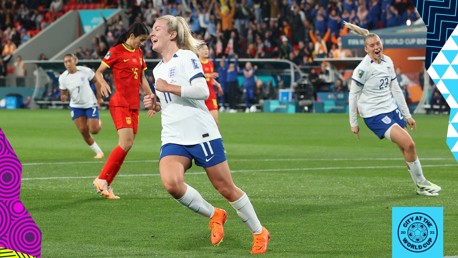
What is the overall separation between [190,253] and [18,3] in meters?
51.1

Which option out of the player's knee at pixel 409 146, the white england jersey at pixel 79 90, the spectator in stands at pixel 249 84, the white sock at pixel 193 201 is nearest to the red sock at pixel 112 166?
the player's knee at pixel 409 146

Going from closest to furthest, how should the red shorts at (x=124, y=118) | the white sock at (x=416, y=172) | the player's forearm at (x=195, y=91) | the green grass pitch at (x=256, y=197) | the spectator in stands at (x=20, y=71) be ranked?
1. the player's forearm at (x=195, y=91)
2. the green grass pitch at (x=256, y=197)
3. the white sock at (x=416, y=172)
4. the red shorts at (x=124, y=118)
5. the spectator in stands at (x=20, y=71)

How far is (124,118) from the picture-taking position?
44.2 feet

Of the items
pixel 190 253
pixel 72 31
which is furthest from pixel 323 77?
pixel 190 253

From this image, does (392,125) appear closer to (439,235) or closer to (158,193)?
(158,193)

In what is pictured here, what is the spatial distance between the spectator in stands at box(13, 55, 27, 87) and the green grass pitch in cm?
2411

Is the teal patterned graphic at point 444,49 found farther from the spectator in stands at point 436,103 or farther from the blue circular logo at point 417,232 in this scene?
the spectator in stands at point 436,103

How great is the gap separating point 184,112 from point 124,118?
16.9ft

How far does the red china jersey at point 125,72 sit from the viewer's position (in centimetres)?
1360

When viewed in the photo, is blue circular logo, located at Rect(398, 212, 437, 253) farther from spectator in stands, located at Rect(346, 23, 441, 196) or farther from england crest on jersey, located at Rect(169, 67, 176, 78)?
spectator in stands, located at Rect(346, 23, 441, 196)

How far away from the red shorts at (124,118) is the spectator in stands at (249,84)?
87.9 ft

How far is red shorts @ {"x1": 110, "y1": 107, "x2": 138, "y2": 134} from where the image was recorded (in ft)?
44.0
